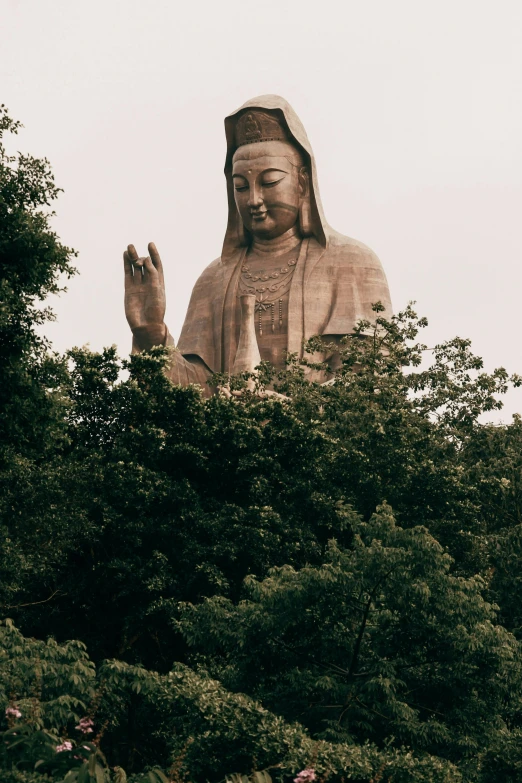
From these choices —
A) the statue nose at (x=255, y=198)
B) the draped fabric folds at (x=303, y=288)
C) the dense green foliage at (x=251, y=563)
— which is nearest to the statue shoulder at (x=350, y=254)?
the draped fabric folds at (x=303, y=288)

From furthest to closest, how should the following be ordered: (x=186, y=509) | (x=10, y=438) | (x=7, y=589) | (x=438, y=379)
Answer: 1. (x=438, y=379)
2. (x=186, y=509)
3. (x=7, y=589)
4. (x=10, y=438)

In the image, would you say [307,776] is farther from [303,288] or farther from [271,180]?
[271,180]

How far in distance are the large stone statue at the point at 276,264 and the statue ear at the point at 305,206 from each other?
0.06 feet

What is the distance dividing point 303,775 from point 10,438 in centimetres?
760

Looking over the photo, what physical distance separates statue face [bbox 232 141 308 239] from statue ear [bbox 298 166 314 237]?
19 mm

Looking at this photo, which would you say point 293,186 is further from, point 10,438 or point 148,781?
point 148,781

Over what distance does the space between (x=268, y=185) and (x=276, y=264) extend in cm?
160

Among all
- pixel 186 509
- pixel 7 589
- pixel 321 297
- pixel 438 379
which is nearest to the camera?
pixel 7 589

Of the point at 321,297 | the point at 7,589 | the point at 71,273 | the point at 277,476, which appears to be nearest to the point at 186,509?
the point at 277,476

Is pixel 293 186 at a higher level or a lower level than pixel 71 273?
higher

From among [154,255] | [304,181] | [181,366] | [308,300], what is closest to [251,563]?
[154,255]

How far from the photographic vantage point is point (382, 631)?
14680 mm

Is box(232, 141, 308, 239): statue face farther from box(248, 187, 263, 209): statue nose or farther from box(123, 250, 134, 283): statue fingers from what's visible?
box(123, 250, 134, 283): statue fingers

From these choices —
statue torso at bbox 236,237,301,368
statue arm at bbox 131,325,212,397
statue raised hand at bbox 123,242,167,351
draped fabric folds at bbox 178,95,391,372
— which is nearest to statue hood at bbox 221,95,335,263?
draped fabric folds at bbox 178,95,391,372
